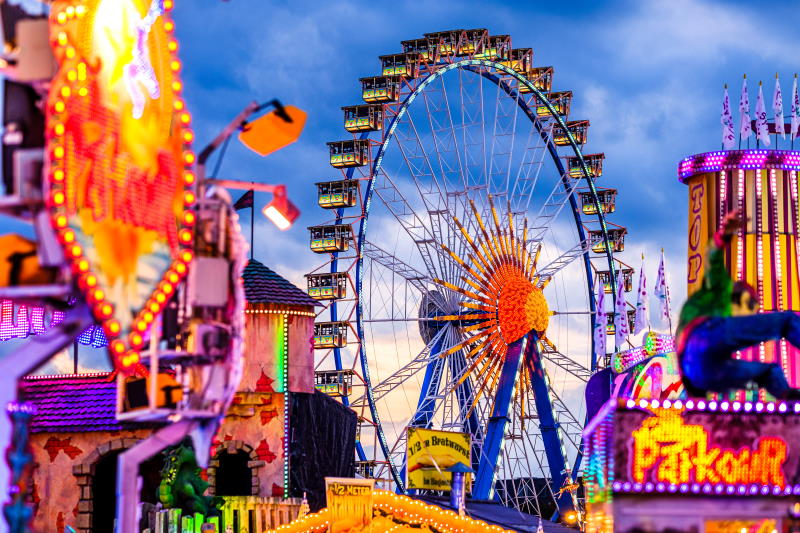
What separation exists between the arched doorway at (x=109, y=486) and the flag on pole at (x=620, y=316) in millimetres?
18532

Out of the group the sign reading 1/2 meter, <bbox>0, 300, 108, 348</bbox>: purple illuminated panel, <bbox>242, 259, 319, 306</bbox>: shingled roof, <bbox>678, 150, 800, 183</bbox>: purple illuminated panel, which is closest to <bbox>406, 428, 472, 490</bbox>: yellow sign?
<bbox>242, 259, 319, 306</bbox>: shingled roof

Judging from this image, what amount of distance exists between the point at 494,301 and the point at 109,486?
47.5ft

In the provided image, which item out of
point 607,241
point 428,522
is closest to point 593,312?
point 607,241

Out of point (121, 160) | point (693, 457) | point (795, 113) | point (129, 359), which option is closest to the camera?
point (129, 359)

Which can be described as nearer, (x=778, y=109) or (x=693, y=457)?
(x=693, y=457)

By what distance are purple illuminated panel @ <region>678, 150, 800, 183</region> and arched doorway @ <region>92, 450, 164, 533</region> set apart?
1230 cm

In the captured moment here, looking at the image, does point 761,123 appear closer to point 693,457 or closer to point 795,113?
point 795,113

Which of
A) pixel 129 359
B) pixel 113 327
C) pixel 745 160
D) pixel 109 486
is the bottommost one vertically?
pixel 109 486

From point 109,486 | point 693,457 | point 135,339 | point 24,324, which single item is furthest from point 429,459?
point 135,339

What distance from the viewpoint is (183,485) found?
26219 mm

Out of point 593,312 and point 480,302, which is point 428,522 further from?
point 593,312

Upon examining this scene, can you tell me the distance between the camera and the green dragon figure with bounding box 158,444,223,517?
2616cm

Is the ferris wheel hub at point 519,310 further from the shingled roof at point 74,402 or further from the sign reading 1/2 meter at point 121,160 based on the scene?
the sign reading 1/2 meter at point 121,160

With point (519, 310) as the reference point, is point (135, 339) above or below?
below
